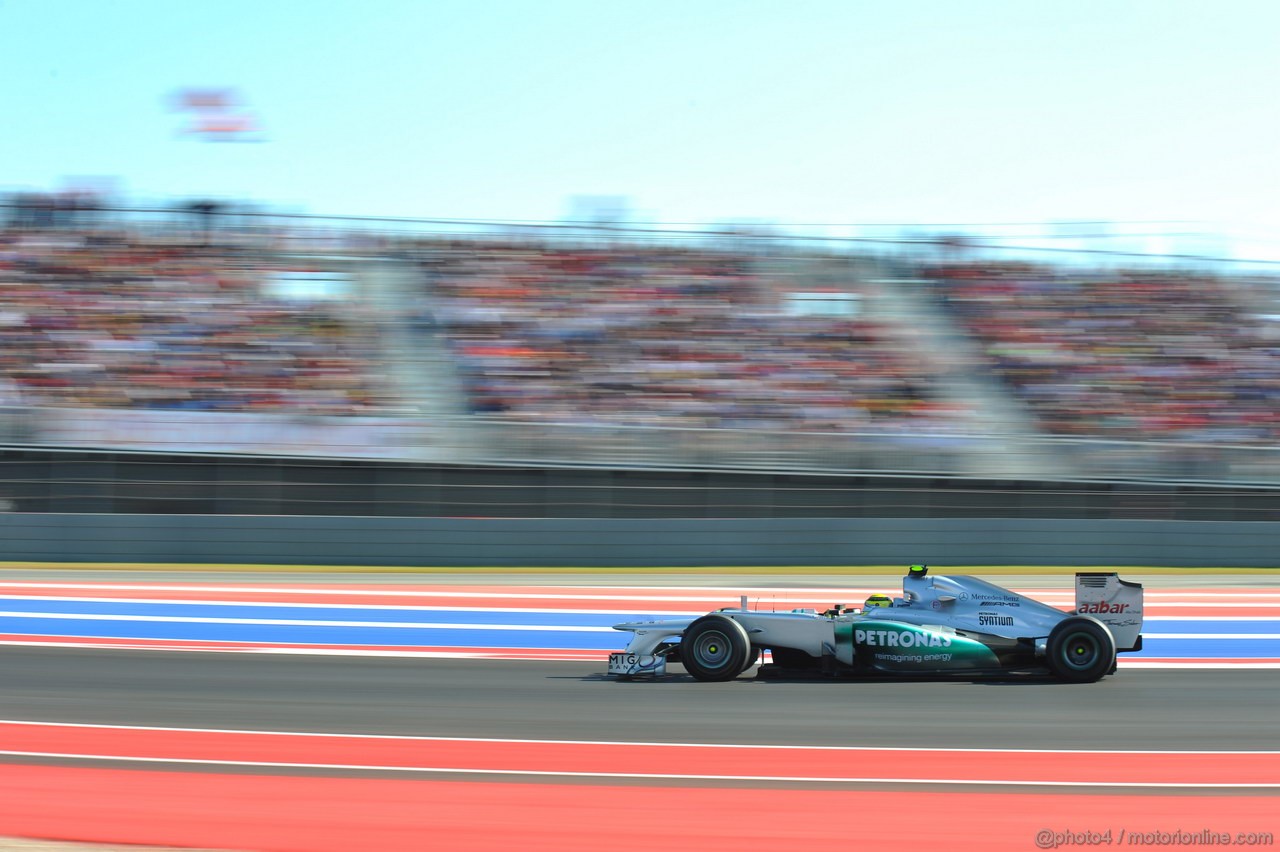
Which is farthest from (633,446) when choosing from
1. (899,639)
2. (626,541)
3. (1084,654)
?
(1084,654)

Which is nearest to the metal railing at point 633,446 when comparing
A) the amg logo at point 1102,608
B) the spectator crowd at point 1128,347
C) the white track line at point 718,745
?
the spectator crowd at point 1128,347

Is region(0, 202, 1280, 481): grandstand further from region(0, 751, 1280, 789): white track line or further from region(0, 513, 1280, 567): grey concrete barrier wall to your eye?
region(0, 751, 1280, 789): white track line

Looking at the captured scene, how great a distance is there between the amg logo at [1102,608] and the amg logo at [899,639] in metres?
1.08

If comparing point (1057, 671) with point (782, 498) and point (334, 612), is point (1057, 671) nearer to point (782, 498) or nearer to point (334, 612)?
point (334, 612)

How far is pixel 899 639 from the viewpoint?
314 inches

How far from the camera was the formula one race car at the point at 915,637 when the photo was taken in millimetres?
7973

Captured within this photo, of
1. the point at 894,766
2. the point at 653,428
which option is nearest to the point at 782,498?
the point at 653,428

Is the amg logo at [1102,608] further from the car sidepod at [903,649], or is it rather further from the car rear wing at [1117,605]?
the car sidepod at [903,649]

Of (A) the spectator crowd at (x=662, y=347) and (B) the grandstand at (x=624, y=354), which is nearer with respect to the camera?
(B) the grandstand at (x=624, y=354)

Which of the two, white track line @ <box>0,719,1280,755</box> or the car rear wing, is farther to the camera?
the car rear wing

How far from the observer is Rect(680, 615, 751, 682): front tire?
26.1 feet

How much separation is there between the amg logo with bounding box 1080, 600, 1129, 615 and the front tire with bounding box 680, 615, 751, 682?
2.32 metres

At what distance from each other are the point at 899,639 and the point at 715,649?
46.0 inches

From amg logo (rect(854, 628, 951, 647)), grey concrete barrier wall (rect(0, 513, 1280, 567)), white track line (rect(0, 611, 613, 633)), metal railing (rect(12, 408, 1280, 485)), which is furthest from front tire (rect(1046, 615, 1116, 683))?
metal railing (rect(12, 408, 1280, 485))
